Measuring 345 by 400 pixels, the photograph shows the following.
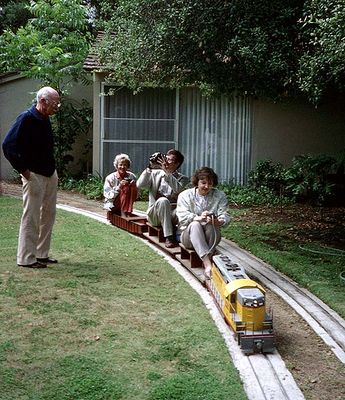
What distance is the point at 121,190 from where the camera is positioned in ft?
28.2

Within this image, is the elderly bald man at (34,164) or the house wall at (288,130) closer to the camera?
the elderly bald man at (34,164)

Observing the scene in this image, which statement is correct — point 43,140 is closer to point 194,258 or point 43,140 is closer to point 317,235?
point 194,258

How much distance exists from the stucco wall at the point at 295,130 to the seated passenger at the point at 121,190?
15.5 feet

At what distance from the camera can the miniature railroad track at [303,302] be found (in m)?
4.43

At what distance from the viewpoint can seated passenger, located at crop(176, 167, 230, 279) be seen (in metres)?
5.77

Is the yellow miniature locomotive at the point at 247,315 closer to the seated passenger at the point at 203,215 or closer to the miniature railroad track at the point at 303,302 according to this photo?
the miniature railroad track at the point at 303,302

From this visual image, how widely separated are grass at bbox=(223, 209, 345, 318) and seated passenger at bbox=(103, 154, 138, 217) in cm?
144

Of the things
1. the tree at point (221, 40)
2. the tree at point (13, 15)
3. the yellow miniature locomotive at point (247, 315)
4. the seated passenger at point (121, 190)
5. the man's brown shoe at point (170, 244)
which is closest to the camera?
the yellow miniature locomotive at point (247, 315)

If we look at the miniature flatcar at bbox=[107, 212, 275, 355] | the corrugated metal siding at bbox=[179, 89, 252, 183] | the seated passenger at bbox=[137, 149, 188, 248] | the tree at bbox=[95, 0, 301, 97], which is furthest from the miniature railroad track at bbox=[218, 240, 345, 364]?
the corrugated metal siding at bbox=[179, 89, 252, 183]

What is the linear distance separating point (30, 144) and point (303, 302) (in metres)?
2.96

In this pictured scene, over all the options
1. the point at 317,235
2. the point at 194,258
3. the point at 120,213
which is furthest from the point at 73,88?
the point at 194,258

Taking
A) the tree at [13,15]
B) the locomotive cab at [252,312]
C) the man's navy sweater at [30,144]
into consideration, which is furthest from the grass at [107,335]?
the tree at [13,15]

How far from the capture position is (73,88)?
13992 millimetres

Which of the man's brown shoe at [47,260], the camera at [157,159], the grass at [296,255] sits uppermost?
the camera at [157,159]
